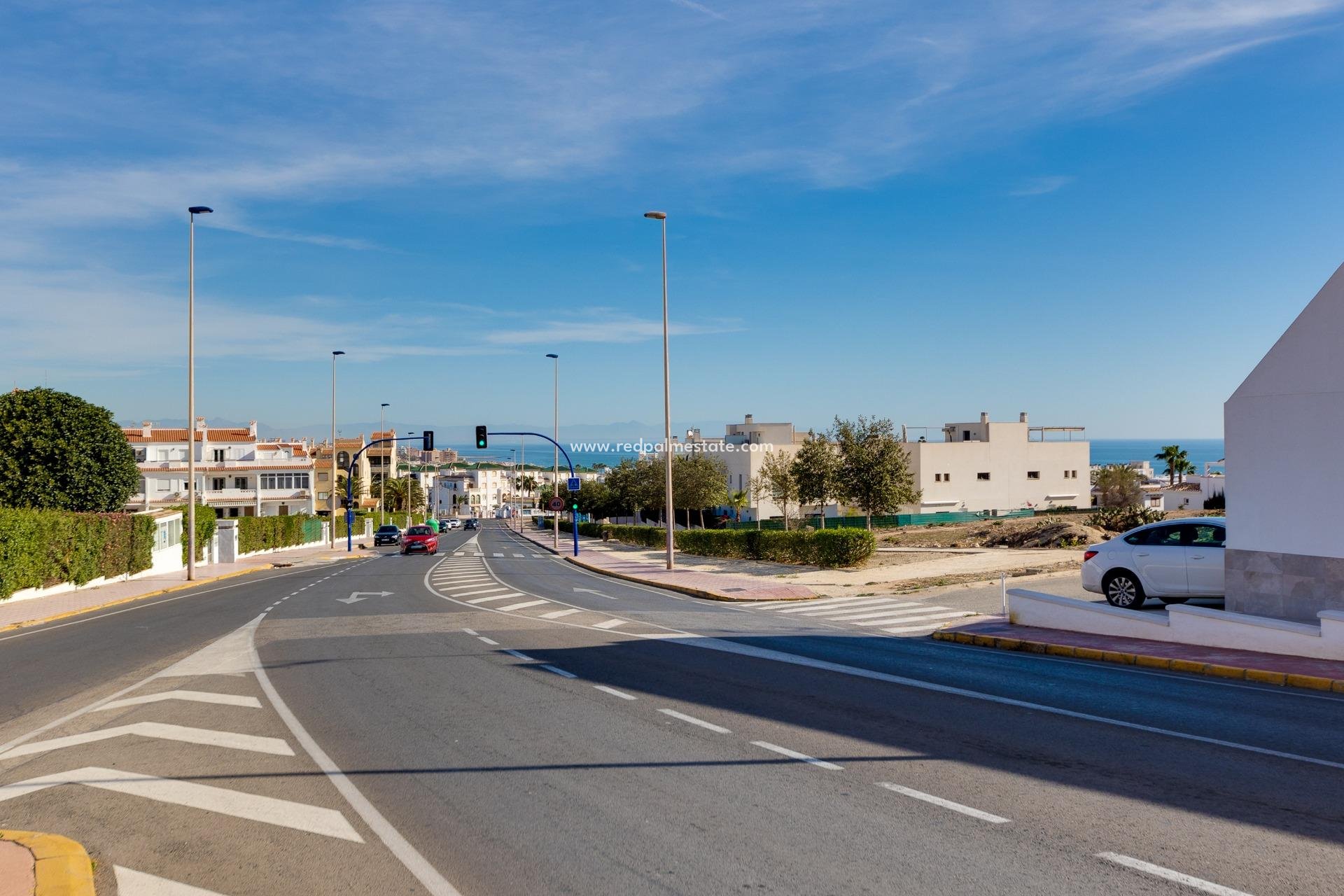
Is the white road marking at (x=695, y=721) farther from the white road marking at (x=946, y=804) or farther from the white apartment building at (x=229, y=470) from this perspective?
the white apartment building at (x=229, y=470)

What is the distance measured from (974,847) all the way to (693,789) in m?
2.22

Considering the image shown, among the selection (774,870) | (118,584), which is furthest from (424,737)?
(118,584)

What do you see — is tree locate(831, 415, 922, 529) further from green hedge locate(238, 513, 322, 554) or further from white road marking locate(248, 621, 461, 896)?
white road marking locate(248, 621, 461, 896)

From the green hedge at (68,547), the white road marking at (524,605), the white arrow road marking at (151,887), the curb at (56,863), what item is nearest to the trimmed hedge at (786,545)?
the white road marking at (524,605)

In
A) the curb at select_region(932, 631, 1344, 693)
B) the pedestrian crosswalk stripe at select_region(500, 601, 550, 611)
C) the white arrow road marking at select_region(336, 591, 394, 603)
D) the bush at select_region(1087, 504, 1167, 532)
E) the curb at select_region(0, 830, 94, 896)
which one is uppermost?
the bush at select_region(1087, 504, 1167, 532)

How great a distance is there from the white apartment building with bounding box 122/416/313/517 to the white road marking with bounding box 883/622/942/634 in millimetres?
82419

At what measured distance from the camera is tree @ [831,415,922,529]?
176ft

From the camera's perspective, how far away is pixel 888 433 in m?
54.6

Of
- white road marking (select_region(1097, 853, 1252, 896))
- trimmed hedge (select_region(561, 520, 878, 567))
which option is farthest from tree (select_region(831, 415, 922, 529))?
white road marking (select_region(1097, 853, 1252, 896))

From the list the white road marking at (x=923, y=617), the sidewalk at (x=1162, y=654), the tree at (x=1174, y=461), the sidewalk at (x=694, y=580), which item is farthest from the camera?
the tree at (x=1174, y=461)

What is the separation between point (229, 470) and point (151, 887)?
321 ft

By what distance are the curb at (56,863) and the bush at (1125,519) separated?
117 ft

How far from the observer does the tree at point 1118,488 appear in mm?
86438

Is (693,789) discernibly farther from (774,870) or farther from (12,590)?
(12,590)
